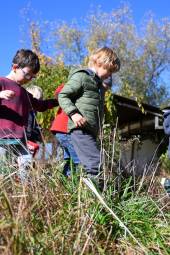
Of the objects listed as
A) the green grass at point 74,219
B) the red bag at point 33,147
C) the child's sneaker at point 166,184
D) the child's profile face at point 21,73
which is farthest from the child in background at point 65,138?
the child's sneaker at point 166,184

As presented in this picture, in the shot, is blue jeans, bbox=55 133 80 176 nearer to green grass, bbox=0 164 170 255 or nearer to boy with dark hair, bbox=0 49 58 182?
boy with dark hair, bbox=0 49 58 182

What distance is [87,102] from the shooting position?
4.69m

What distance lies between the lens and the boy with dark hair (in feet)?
14.3

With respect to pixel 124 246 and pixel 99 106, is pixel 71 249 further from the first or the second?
pixel 99 106

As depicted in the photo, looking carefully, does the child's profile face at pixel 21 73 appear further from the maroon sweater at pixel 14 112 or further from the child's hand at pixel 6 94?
the child's hand at pixel 6 94

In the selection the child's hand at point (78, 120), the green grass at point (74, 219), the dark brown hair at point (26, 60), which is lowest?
the green grass at point (74, 219)

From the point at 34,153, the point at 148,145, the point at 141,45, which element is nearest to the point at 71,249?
the point at 34,153

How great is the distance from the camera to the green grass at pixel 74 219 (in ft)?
9.43

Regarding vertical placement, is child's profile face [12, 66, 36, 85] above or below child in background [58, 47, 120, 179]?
above

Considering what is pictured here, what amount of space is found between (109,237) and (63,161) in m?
1.23

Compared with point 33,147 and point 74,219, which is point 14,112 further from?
point 74,219

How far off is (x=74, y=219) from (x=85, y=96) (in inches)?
64.7

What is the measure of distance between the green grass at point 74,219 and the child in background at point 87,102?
50 centimetres

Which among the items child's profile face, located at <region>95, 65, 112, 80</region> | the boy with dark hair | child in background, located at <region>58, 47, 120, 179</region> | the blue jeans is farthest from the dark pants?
child's profile face, located at <region>95, 65, 112, 80</region>
